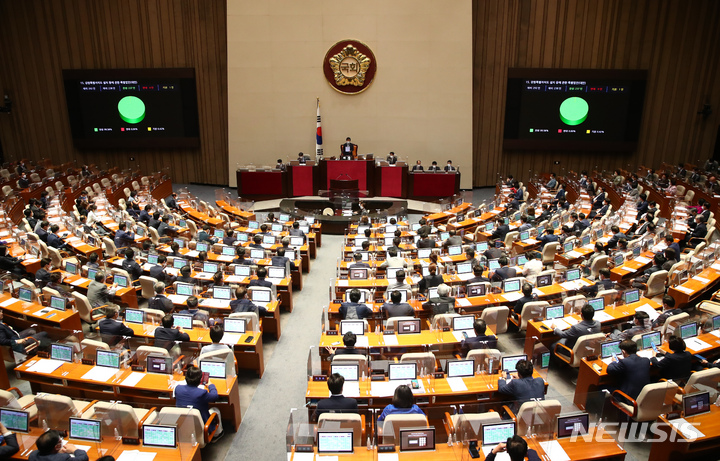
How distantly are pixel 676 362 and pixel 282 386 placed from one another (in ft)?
17.4

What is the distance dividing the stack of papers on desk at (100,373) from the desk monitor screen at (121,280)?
10.0 feet

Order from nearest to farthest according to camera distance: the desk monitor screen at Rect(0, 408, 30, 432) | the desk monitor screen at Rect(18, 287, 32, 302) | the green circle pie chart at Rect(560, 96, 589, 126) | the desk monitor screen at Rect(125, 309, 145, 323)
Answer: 1. the desk monitor screen at Rect(0, 408, 30, 432)
2. the desk monitor screen at Rect(125, 309, 145, 323)
3. the desk monitor screen at Rect(18, 287, 32, 302)
4. the green circle pie chart at Rect(560, 96, 589, 126)

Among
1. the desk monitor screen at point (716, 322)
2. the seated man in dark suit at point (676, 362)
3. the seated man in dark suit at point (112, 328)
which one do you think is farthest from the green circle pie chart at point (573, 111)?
the seated man in dark suit at point (112, 328)

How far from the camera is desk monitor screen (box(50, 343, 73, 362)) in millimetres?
6508

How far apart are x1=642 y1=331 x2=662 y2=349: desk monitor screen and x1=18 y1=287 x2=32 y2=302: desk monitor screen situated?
9553 millimetres

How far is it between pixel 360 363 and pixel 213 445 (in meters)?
2.10

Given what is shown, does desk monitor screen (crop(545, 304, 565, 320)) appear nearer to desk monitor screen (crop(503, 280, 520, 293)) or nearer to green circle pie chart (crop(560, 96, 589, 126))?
desk monitor screen (crop(503, 280, 520, 293))

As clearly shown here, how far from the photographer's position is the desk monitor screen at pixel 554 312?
25.6 feet

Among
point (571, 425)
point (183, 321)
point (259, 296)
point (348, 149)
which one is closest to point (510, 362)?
point (571, 425)

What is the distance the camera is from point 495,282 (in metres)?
8.90

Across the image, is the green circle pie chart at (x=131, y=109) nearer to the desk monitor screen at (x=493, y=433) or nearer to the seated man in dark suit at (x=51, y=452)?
the seated man in dark suit at (x=51, y=452)

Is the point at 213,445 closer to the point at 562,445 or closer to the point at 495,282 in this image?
the point at 562,445

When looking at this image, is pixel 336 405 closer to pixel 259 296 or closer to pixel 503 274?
pixel 259 296

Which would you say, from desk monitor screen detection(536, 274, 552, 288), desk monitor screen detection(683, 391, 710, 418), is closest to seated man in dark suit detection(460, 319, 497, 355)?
desk monitor screen detection(683, 391, 710, 418)
